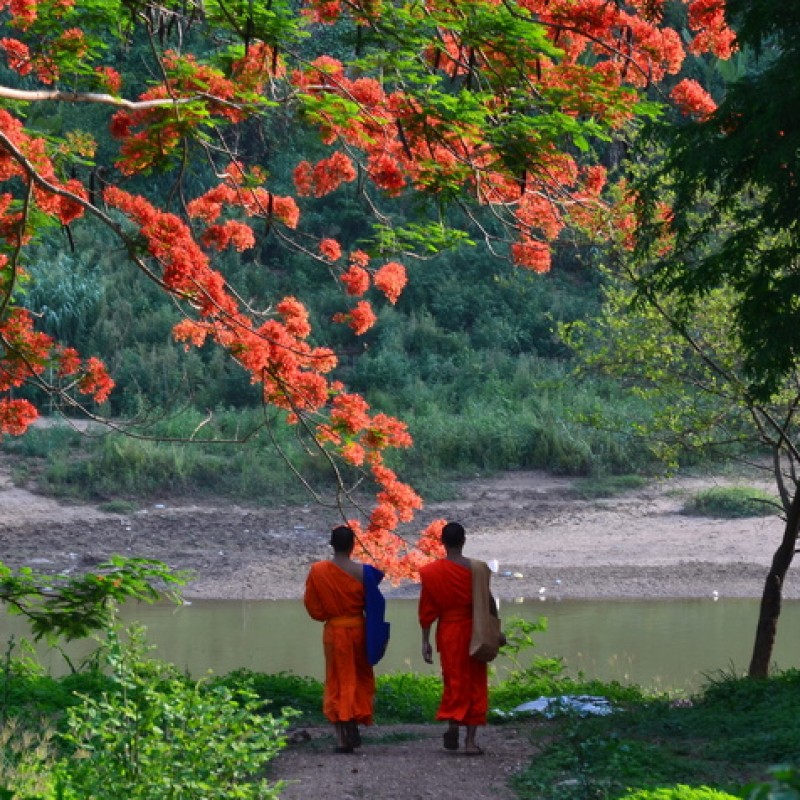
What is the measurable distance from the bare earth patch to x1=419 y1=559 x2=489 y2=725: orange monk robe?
10503 millimetres

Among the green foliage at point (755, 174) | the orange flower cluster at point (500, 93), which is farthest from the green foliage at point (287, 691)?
the green foliage at point (755, 174)

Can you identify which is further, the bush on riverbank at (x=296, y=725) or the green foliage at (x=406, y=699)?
the green foliage at (x=406, y=699)

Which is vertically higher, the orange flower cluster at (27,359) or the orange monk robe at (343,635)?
the orange flower cluster at (27,359)

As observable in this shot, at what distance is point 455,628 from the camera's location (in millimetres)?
8133

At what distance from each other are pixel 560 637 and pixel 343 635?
8.52 m

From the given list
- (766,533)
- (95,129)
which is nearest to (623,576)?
(766,533)

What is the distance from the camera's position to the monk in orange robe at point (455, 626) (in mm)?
8047

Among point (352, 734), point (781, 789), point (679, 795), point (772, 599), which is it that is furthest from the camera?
point (772, 599)

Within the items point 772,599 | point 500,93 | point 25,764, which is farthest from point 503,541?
point 25,764

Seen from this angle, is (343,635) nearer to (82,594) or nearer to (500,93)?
(82,594)

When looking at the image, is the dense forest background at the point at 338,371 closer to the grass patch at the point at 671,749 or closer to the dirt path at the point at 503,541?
the dirt path at the point at 503,541

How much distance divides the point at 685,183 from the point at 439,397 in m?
17.4

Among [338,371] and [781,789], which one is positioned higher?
[338,371]

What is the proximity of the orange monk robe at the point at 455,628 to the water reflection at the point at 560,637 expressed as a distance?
531 cm
